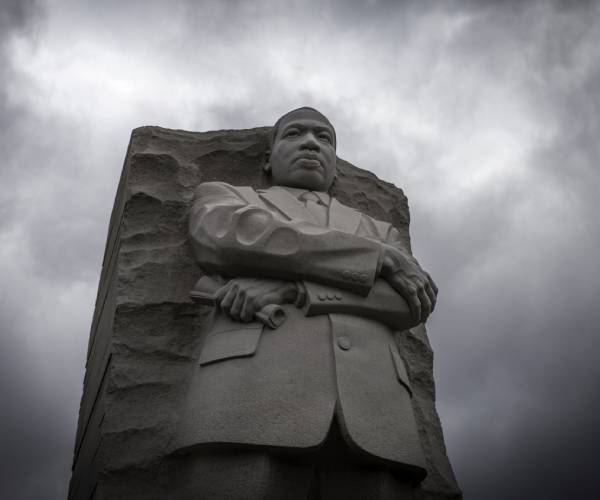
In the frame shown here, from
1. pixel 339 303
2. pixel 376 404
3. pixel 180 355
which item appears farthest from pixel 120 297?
pixel 376 404

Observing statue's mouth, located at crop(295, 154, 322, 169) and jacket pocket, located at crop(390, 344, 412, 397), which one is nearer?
jacket pocket, located at crop(390, 344, 412, 397)

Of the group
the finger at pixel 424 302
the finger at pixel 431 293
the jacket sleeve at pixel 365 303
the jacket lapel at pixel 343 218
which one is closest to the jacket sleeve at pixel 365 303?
the jacket sleeve at pixel 365 303

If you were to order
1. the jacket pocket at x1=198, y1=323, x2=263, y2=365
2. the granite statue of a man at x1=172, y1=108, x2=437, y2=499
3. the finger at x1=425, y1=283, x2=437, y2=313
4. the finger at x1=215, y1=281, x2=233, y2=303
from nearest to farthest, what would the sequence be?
1. the granite statue of a man at x1=172, y1=108, x2=437, y2=499
2. the jacket pocket at x1=198, y1=323, x2=263, y2=365
3. the finger at x1=215, y1=281, x2=233, y2=303
4. the finger at x1=425, y1=283, x2=437, y2=313

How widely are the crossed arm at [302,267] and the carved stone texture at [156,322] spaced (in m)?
0.67

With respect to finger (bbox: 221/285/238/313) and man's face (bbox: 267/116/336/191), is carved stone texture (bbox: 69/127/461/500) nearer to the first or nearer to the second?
man's face (bbox: 267/116/336/191)

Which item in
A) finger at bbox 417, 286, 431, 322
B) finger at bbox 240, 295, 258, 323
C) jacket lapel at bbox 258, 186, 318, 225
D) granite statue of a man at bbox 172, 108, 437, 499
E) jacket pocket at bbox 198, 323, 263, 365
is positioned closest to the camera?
granite statue of a man at bbox 172, 108, 437, 499

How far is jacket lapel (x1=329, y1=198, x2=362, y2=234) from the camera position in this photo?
420cm

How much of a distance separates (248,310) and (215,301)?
29 centimetres

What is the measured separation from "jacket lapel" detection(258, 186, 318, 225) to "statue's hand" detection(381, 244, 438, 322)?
0.60m

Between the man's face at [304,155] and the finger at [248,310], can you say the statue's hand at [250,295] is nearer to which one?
the finger at [248,310]

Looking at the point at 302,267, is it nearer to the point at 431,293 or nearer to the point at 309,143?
the point at 431,293

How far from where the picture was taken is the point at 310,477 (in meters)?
3.22

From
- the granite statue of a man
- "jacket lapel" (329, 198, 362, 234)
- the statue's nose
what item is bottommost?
the granite statue of a man

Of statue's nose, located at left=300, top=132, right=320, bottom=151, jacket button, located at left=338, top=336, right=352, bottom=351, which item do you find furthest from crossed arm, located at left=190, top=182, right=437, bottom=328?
statue's nose, located at left=300, top=132, right=320, bottom=151
